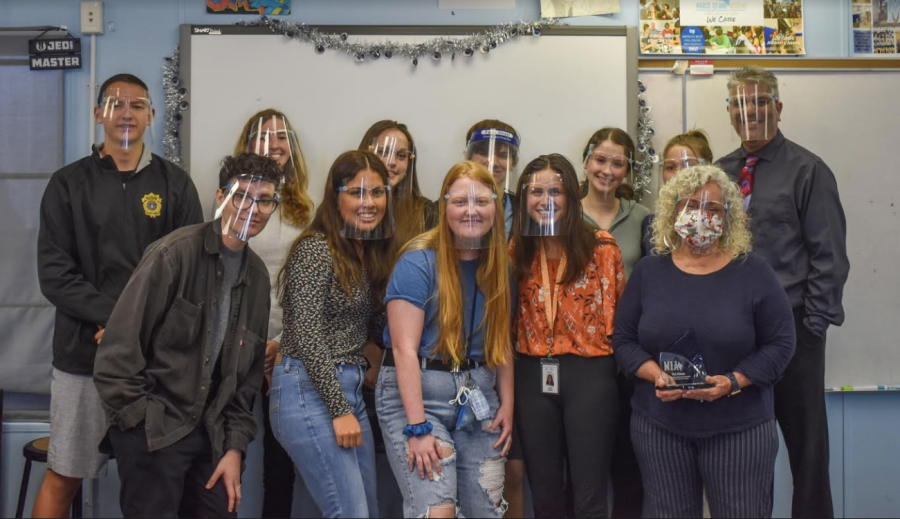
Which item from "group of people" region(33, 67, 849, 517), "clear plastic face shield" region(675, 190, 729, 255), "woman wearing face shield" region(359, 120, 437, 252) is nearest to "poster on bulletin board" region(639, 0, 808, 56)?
"group of people" region(33, 67, 849, 517)

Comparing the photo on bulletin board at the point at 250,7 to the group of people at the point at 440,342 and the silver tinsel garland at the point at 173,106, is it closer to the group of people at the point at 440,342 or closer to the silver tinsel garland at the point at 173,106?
the silver tinsel garland at the point at 173,106

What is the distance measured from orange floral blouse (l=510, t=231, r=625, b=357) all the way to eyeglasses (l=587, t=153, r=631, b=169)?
22.3 inches

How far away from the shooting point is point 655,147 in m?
3.58

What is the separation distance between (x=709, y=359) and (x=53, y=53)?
10.2 feet

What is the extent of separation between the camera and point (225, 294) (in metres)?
2.34

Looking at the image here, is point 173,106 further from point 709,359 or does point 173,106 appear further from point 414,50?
point 709,359

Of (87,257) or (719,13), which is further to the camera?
(719,13)

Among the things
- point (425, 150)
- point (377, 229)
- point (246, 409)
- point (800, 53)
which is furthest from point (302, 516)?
point (800, 53)

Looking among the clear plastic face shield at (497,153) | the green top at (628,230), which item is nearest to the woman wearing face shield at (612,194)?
the green top at (628,230)

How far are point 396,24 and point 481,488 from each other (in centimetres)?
221

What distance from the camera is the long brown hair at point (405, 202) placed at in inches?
114

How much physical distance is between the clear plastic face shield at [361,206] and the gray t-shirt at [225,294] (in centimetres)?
35

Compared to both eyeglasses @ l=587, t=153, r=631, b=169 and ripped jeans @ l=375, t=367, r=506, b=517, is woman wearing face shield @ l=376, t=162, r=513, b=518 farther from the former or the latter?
eyeglasses @ l=587, t=153, r=631, b=169

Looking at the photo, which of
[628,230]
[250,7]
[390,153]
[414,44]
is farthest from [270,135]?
[628,230]
